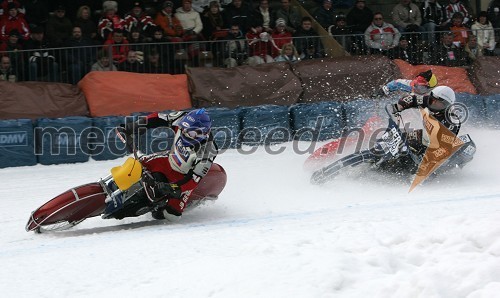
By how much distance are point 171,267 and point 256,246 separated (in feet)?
2.52

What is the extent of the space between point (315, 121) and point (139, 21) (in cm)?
361

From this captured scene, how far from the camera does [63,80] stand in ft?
44.5

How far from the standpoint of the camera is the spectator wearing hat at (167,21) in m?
14.3

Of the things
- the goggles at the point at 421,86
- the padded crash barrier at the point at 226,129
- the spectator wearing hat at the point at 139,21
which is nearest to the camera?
the goggles at the point at 421,86

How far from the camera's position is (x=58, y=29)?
13.7 meters

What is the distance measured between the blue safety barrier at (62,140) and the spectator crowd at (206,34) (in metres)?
1.35

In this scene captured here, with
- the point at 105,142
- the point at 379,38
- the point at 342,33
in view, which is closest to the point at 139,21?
the point at 105,142

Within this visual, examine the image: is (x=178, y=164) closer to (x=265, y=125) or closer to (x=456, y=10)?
(x=265, y=125)

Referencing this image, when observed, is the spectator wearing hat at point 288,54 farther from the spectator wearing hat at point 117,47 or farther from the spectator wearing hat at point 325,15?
the spectator wearing hat at point 117,47

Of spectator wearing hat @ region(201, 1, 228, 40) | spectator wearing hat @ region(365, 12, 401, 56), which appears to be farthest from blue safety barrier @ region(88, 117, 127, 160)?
spectator wearing hat @ region(365, 12, 401, 56)

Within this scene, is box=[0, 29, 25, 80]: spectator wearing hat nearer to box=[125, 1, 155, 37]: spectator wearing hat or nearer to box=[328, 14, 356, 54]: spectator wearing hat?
box=[125, 1, 155, 37]: spectator wearing hat

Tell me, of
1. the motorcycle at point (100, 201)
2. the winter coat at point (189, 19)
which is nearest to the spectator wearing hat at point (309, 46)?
the winter coat at point (189, 19)

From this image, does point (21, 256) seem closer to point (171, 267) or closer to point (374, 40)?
point (171, 267)

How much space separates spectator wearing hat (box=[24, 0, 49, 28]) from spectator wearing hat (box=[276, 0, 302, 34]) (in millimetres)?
4373
